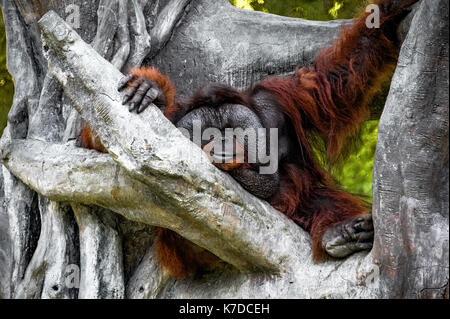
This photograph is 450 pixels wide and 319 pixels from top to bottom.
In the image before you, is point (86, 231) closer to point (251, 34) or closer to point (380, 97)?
point (251, 34)

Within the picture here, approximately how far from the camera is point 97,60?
3061 millimetres

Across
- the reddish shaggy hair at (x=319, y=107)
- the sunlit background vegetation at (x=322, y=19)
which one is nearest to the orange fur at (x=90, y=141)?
the reddish shaggy hair at (x=319, y=107)

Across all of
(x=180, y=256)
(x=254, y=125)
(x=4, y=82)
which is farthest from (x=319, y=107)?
(x=4, y=82)

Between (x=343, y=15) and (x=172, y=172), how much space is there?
284cm

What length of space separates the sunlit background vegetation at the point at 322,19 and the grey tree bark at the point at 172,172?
3.69 feet

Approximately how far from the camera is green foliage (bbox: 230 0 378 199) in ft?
17.0

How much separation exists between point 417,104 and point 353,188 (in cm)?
286

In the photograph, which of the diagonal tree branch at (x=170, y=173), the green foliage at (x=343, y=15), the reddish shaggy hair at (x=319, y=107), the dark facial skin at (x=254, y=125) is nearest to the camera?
the diagonal tree branch at (x=170, y=173)

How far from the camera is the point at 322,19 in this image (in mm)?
5254

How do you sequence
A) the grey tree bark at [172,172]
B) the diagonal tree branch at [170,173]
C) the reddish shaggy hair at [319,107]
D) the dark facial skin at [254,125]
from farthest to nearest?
1. the reddish shaggy hair at [319,107]
2. the dark facial skin at [254,125]
3. the diagonal tree branch at [170,173]
4. the grey tree bark at [172,172]

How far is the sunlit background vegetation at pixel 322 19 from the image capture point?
17.0 feet

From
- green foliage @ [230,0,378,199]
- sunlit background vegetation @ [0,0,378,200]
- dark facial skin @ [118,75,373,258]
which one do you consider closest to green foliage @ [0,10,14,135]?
sunlit background vegetation @ [0,0,378,200]

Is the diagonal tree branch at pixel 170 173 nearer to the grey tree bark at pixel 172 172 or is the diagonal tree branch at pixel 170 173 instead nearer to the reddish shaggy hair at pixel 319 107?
the grey tree bark at pixel 172 172

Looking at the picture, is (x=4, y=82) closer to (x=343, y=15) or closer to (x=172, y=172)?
(x=343, y=15)
